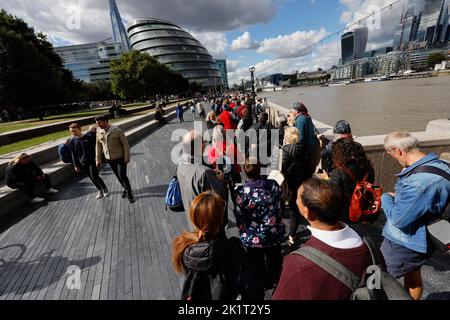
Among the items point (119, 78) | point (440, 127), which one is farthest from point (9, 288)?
point (119, 78)

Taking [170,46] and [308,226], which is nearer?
[308,226]

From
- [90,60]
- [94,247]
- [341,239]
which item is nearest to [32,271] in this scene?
[94,247]

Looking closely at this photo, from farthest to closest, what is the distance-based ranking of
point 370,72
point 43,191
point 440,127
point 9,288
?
point 370,72
point 43,191
point 440,127
point 9,288

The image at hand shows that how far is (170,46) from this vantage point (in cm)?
7912

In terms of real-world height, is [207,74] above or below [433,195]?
above

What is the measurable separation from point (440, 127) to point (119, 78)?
42249 mm

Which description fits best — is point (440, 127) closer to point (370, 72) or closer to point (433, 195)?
point (433, 195)

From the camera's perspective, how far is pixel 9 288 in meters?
2.77

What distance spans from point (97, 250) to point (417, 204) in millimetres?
4126

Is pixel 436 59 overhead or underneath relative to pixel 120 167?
overhead

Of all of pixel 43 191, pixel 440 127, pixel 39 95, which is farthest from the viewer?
pixel 39 95

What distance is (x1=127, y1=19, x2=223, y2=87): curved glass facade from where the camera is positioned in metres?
78.2

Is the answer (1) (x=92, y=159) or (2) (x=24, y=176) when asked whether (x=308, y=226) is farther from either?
(2) (x=24, y=176)

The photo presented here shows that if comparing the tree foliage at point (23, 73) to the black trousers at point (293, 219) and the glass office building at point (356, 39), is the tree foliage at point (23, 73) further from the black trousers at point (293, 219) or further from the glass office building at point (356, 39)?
the glass office building at point (356, 39)
